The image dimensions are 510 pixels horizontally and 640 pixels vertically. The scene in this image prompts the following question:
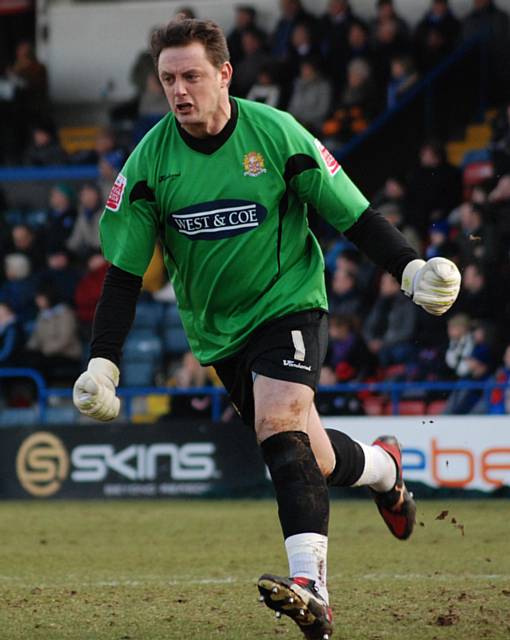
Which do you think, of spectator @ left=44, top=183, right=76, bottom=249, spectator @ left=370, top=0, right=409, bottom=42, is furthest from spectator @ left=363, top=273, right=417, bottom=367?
spectator @ left=44, top=183, right=76, bottom=249

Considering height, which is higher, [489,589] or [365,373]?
[365,373]

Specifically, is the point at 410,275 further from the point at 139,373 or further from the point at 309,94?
the point at 309,94

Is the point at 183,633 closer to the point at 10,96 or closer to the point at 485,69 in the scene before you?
the point at 485,69

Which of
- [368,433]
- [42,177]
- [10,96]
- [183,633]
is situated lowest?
[183,633]

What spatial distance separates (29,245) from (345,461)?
417 inches

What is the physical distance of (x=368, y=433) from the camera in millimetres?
12742

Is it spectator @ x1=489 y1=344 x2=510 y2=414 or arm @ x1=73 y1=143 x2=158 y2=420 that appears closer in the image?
arm @ x1=73 y1=143 x2=158 y2=420

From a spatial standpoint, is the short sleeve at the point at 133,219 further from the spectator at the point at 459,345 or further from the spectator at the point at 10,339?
the spectator at the point at 10,339

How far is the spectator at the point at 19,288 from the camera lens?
16172mm

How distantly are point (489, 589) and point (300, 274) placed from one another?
77.0 inches

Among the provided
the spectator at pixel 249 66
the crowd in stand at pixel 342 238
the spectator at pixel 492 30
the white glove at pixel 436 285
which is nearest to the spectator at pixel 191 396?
the crowd in stand at pixel 342 238

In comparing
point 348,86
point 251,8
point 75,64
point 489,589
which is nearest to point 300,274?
point 489,589

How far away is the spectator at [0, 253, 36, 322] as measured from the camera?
53.1 feet

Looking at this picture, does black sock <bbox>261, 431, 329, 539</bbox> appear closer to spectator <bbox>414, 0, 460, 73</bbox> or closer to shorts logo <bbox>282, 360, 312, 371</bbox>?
shorts logo <bbox>282, 360, 312, 371</bbox>
